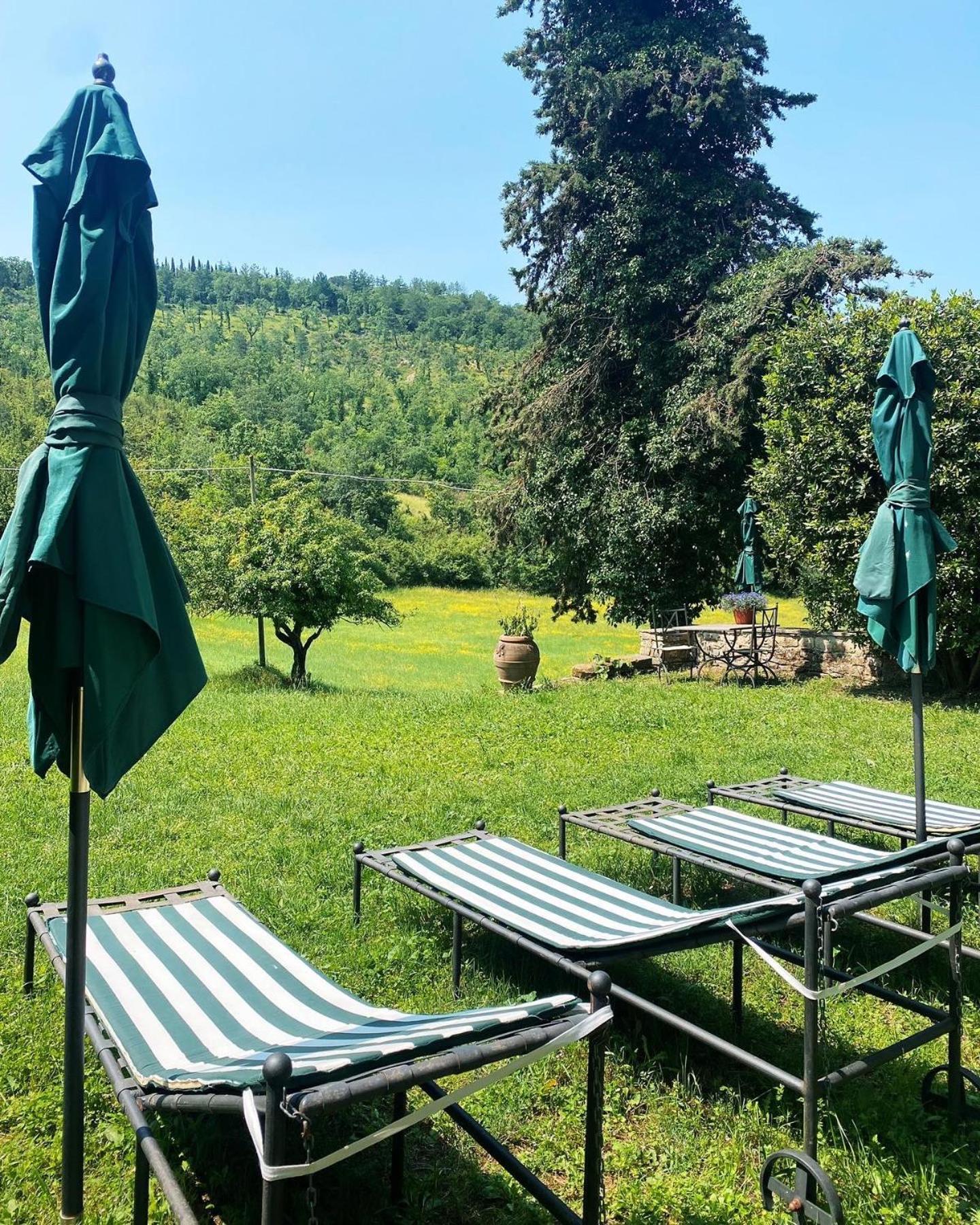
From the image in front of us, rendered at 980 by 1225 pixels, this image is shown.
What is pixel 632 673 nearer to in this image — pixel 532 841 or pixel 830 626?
pixel 830 626

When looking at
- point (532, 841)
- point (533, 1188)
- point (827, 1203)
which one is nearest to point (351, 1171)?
point (533, 1188)

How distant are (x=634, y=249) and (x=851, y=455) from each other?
22.0ft

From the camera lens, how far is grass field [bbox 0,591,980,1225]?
8.62 ft

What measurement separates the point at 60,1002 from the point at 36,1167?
3.31 ft

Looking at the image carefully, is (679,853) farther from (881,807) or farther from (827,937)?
(881,807)

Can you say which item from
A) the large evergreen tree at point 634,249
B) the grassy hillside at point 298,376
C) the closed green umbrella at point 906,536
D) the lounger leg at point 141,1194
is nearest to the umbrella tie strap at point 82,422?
the lounger leg at point 141,1194

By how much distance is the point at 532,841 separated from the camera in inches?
226

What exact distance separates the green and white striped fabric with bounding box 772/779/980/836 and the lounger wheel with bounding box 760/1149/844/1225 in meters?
2.43

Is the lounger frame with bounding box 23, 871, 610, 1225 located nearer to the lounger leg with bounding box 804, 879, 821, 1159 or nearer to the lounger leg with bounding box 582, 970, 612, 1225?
the lounger leg with bounding box 582, 970, 612, 1225

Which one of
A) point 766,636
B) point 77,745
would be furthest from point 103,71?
point 766,636

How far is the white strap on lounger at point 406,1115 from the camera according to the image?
1.68 meters

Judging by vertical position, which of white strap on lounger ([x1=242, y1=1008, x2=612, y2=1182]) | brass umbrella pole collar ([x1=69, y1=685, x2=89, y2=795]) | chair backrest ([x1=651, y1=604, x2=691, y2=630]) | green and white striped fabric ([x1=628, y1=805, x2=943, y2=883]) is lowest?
green and white striped fabric ([x1=628, y1=805, x2=943, y2=883])

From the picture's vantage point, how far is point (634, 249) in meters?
15.7

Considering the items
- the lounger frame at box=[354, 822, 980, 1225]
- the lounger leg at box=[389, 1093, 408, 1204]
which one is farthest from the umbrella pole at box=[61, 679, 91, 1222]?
the lounger frame at box=[354, 822, 980, 1225]
